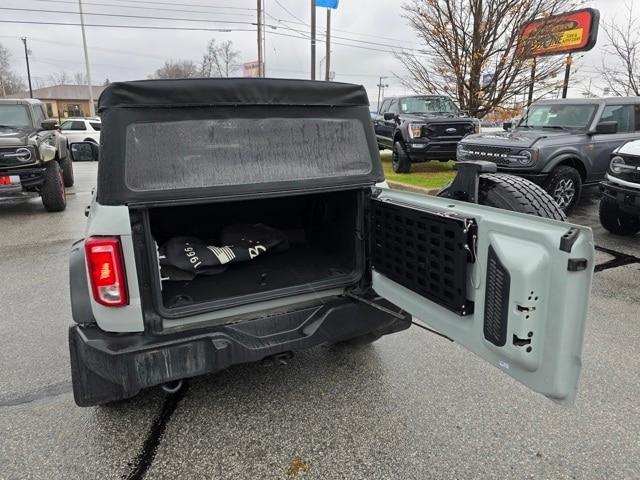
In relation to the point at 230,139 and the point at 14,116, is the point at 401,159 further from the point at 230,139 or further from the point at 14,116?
the point at 230,139

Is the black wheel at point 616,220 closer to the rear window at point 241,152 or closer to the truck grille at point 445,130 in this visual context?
the truck grille at point 445,130

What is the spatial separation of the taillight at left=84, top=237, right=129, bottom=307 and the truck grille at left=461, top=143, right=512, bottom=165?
6.66 metres

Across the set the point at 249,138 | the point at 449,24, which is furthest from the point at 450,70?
the point at 249,138

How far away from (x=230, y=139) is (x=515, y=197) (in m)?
1.50

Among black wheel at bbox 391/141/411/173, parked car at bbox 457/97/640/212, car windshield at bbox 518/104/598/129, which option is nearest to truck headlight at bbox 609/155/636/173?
parked car at bbox 457/97/640/212

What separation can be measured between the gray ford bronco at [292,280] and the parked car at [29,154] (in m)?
6.26

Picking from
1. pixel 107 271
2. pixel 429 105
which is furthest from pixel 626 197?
pixel 429 105

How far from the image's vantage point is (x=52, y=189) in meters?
8.10

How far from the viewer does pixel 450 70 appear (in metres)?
11.5

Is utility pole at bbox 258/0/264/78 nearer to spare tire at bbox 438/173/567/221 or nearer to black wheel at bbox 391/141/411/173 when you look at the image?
black wheel at bbox 391/141/411/173

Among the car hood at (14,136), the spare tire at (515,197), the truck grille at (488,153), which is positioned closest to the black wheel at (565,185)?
the truck grille at (488,153)

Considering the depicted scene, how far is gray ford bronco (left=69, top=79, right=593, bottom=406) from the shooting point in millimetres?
1646

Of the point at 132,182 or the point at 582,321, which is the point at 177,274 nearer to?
the point at 132,182

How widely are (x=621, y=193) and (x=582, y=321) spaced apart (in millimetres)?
4992
